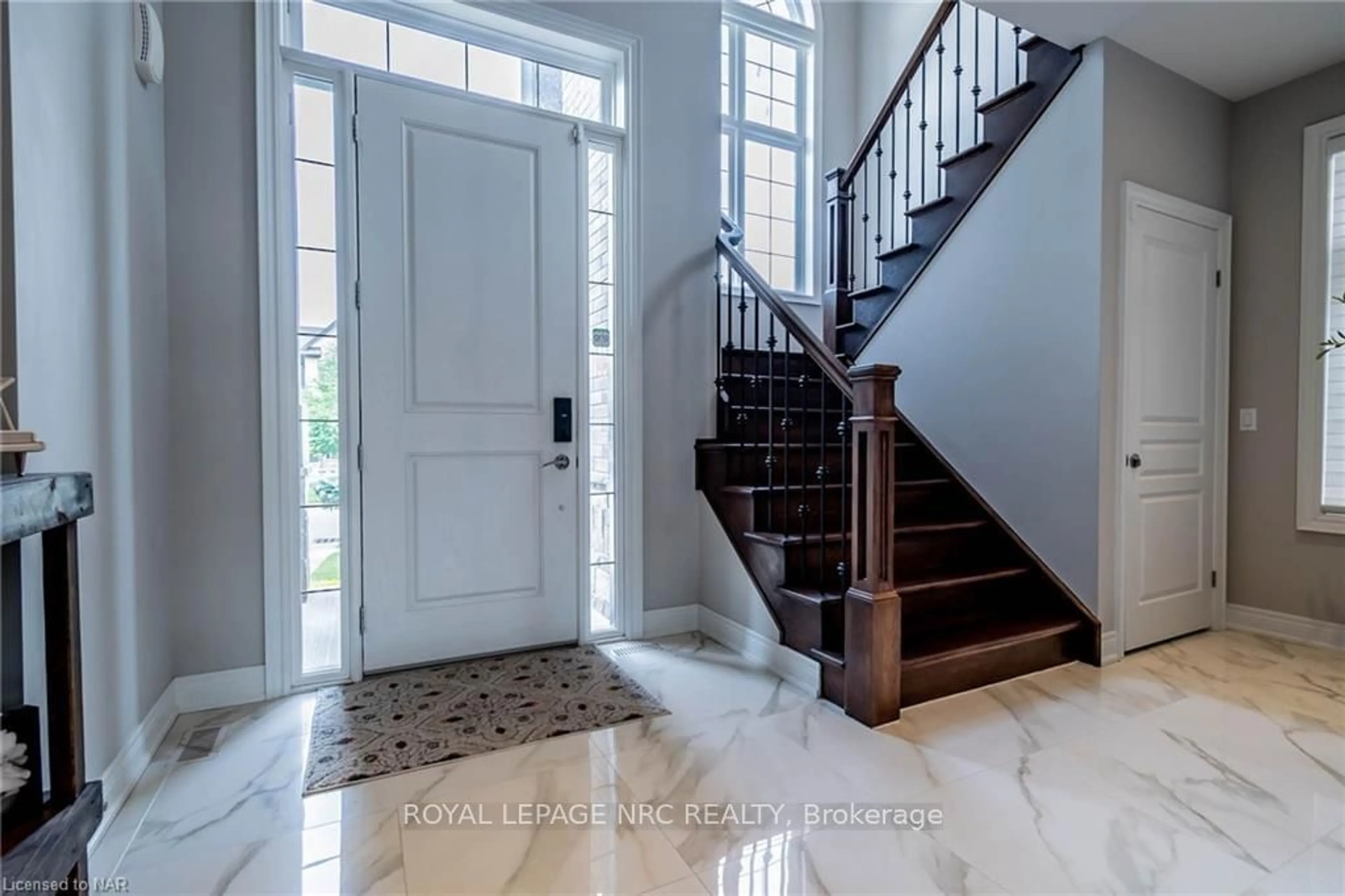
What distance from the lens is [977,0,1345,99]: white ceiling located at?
7.89 ft

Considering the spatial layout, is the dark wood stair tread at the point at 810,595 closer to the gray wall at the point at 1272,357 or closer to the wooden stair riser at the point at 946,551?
the wooden stair riser at the point at 946,551

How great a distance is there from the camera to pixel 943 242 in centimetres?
322

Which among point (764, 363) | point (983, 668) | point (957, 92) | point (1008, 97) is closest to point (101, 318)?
point (764, 363)

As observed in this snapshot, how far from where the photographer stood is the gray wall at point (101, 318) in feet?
4.50

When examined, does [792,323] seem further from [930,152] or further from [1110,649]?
[930,152]

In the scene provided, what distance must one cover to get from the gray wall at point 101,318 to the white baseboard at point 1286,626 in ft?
14.5

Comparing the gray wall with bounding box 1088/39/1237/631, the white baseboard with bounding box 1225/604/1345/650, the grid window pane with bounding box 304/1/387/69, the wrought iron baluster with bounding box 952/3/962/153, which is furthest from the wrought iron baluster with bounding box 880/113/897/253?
the grid window pane with bounding box 304/1/387/69

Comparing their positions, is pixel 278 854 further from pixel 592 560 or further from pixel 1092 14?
pixel 1092 14

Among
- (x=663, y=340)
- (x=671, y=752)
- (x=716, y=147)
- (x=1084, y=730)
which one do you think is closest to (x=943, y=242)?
(x=716, y=147)

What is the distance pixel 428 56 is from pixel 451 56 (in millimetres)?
99

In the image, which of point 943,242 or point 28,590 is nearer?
point 28,590

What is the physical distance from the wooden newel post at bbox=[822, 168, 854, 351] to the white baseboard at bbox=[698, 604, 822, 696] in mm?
1765

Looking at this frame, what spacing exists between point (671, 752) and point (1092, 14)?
308 cm

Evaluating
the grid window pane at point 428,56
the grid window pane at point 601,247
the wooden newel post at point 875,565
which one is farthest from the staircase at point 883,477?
the grid window pane at point 428,56
